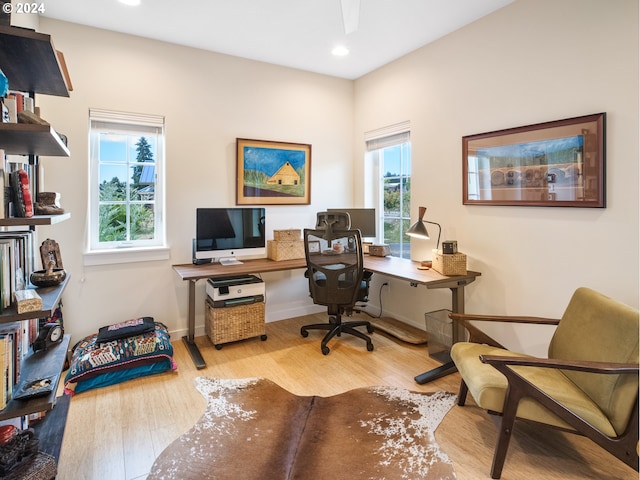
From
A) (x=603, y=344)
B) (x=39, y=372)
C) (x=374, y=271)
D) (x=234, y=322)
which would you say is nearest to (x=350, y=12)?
(x=374, y=271)

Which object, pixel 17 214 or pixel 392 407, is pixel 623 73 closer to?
pixel 392 407

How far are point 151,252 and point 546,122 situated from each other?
3354 millimetres

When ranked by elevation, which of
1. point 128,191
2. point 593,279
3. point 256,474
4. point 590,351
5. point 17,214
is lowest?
point 256,474

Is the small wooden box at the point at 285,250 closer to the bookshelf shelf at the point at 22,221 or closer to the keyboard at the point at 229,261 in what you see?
the keyboard at the point at 229,261

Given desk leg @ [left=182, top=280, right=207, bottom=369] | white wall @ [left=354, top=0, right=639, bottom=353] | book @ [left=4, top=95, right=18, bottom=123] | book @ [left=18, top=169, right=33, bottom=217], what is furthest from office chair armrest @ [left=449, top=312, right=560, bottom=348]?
book @ [left=4, top=95, right=18, bottom=123]

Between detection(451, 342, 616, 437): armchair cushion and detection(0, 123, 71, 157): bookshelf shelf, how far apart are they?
2196 millimetres

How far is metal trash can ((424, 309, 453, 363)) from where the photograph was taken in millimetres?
3088

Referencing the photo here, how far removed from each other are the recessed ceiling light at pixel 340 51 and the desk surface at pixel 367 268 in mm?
2054

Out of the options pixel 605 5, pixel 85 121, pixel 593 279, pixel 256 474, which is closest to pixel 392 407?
pixel 256 474

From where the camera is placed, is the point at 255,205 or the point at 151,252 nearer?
the point at 151,252

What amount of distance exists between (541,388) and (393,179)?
2.76m

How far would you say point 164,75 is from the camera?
11.1 feet

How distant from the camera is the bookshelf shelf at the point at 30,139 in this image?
1246mm

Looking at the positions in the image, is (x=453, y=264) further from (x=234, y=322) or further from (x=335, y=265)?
(x=234, y=322)
